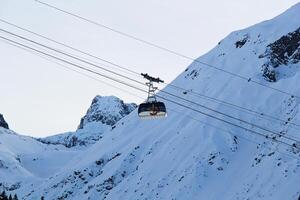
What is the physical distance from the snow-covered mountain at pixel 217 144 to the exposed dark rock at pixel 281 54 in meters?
0.18

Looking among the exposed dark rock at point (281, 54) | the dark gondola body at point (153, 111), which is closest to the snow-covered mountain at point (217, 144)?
the exposed dark rock at point (281, 54)

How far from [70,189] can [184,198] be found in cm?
4726

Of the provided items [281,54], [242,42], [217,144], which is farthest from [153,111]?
[242,42]

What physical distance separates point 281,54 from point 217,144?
85.4 feet

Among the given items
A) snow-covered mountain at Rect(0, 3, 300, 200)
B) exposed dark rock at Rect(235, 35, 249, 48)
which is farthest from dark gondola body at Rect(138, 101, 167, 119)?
exposed dark rock at Rect(235, 35, 249, 48)

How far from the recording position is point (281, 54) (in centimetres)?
12056

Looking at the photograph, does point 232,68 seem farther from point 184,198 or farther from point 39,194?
point 39,194

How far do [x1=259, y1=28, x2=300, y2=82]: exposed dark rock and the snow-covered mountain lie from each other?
0.60ft

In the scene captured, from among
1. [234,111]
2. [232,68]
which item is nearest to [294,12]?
[232,68]

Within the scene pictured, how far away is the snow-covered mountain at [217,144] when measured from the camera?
9012cm

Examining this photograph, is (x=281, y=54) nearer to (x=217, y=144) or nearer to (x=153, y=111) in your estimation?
(x=217, y=144)

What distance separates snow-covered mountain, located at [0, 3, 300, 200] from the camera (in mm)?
90125

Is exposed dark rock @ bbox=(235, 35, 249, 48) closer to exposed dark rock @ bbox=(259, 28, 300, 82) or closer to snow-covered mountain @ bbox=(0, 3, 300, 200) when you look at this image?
snow-covered mountain @ bbox=(0, 3, 300, 200)

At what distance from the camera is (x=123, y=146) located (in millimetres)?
131875
